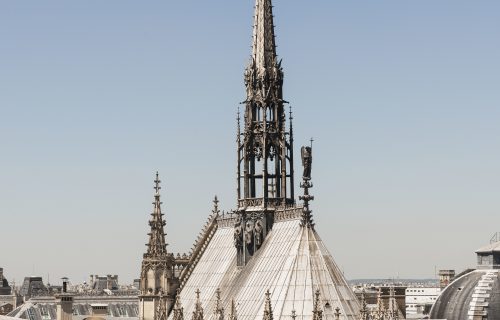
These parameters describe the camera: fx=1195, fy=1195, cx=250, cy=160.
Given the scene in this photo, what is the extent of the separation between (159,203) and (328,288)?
91.4 feet

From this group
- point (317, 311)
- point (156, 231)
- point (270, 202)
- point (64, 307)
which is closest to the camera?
point (317, 311)

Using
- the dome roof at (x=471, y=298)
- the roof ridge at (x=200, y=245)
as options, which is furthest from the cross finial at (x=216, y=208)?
the dome roof at (x=471, y=298)

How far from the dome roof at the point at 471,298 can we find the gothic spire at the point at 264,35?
43214 mm

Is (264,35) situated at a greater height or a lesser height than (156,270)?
greater

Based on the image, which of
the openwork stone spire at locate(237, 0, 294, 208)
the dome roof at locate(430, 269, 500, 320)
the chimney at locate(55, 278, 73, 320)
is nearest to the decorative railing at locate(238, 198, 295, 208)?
the openwork stone spire at locate(237, 0, 294, 208)

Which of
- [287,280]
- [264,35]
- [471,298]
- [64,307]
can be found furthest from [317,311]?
[64,307]

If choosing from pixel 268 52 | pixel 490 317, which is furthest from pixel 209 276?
pixel 490 317

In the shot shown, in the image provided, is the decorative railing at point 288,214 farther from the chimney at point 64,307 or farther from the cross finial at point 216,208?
the chimney at point 64,307

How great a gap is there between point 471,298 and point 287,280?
168 feet

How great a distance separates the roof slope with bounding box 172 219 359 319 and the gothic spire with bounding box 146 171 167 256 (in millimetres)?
9786

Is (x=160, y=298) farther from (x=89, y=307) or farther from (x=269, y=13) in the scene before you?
(x=89, y=307)

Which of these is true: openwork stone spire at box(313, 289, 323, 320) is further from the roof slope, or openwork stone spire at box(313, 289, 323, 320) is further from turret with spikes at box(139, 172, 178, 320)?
turret with spikes at box(139, 172, 178, 320)

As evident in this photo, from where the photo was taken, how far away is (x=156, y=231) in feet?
302

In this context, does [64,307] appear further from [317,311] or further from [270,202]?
[317,311]
